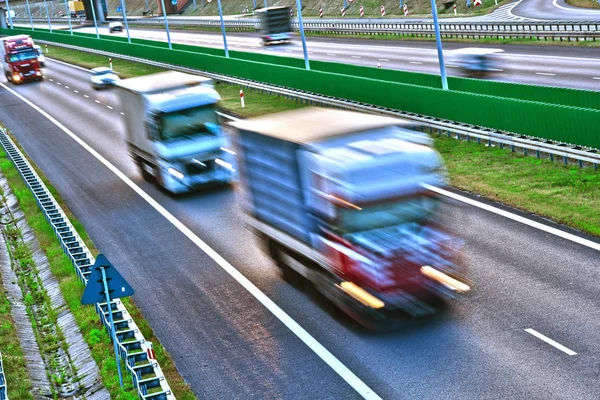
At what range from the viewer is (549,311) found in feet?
52.5

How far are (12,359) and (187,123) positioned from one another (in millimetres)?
11434

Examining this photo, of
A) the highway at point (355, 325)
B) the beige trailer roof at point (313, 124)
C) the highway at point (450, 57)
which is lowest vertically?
the highway at point (450, 57)

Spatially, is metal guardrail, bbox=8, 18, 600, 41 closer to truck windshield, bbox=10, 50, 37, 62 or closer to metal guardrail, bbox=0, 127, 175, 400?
truck windshield, bbox=10, 50, 37, 62

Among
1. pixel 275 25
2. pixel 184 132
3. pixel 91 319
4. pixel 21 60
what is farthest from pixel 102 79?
pixel 91 319

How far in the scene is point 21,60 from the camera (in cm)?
6800

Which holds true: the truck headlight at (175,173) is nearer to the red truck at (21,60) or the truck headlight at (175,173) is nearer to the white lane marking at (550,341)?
the white lane marking at (550,341)

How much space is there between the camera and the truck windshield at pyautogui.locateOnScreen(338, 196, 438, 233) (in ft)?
50.8

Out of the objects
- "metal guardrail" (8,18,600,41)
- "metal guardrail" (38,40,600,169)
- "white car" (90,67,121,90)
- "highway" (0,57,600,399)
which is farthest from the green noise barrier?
"metal guardrail" (8,18,600,41)

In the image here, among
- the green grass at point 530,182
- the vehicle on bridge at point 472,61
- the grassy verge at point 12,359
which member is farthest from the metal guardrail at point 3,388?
the vehicle on bridge at point 472,61

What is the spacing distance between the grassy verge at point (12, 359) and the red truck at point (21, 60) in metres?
50.9

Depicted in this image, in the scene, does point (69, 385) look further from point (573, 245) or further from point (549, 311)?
point (573, 245)

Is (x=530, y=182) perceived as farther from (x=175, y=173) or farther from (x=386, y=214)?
(x=386, y=214)

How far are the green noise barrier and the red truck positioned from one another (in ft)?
62.3

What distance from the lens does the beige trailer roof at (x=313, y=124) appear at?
16.7 m
